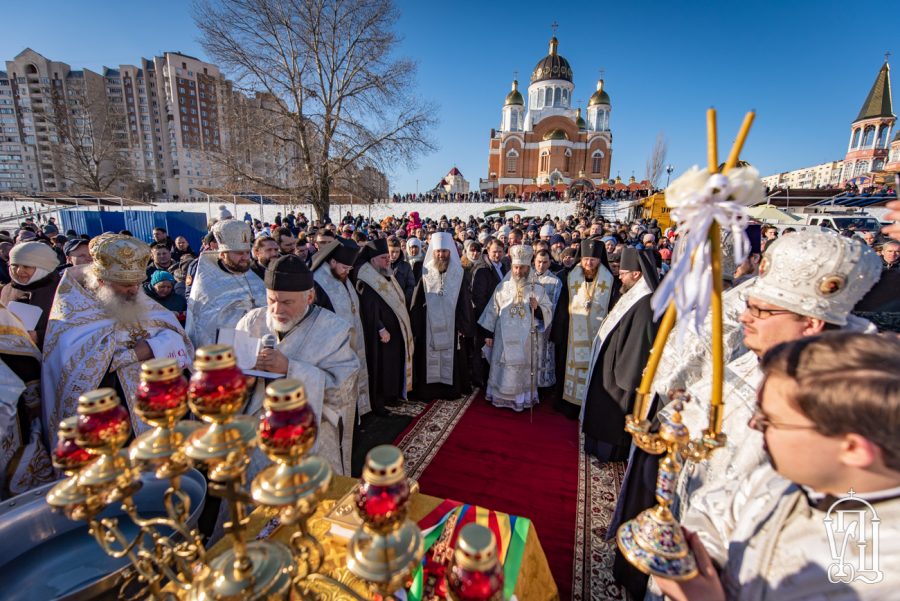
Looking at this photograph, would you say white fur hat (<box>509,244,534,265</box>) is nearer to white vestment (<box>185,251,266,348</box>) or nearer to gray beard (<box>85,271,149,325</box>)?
white vestment (<box>185,251,266,348</box>)

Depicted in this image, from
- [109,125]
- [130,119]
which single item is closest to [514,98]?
[109,125]

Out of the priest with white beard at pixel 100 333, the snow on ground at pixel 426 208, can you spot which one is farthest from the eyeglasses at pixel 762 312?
the snow on ground at pixel 426 208

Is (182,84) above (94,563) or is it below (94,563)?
above

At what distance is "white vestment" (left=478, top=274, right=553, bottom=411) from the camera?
195 inches

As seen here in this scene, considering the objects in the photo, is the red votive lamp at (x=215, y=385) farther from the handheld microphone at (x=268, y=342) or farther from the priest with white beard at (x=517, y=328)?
the priest with white beard at (x=517, y=328)

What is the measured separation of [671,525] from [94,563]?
2001 millimetres

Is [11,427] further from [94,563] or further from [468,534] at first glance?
[468,534]

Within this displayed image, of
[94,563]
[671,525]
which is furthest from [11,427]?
[671,525]

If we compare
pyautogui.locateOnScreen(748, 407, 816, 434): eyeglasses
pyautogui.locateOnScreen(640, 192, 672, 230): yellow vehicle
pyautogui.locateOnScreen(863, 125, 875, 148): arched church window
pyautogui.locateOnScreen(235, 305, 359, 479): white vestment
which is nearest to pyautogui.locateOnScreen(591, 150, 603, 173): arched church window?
pyautogui.locateOnScreen(863, 125, 875, 148): arched church window

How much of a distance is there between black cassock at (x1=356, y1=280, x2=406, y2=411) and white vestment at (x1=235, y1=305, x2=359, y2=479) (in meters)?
2.10

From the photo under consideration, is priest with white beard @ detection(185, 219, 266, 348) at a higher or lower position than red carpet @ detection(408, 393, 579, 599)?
higher

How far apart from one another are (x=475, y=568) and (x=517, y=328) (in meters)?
4.43

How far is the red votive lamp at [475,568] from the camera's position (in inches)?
26.3

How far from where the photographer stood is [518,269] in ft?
16.0
